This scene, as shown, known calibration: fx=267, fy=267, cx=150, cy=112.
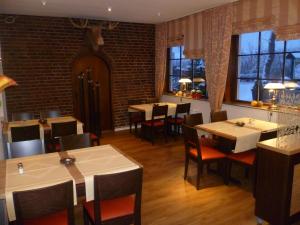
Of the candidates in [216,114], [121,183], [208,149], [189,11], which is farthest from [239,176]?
[189,11]

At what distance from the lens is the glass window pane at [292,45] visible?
4.11 metres

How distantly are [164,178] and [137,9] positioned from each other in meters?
3.28

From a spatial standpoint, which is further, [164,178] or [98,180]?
[164,178]

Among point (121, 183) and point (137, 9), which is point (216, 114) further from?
point (121, 183)

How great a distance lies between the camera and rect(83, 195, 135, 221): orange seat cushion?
216cm

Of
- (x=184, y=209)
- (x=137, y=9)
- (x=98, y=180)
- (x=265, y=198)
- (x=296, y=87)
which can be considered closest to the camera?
(x=98, y=180)

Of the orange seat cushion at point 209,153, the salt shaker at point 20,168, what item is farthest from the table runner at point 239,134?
the salt shaker at point 20,168

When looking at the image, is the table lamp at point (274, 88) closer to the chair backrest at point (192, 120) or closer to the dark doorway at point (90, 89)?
the chair backrest at point (192, 120)

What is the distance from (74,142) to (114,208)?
1.14m

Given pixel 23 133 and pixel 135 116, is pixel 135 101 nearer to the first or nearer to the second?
pixel 135 116

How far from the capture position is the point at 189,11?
5.52m

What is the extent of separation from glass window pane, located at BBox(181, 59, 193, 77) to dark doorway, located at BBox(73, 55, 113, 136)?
1881 mm

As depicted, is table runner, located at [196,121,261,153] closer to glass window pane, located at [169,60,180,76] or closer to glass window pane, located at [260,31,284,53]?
glass window pane, located at [260,31,284,53]

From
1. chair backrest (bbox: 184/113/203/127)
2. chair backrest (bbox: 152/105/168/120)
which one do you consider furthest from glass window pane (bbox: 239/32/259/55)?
chair backrest (bbox: 152/105/168/120)
